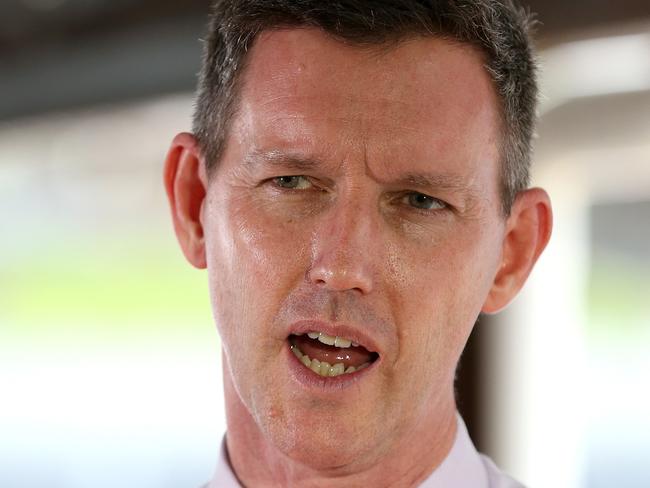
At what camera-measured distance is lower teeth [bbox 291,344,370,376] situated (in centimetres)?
149

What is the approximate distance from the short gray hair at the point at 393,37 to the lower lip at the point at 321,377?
0.38m

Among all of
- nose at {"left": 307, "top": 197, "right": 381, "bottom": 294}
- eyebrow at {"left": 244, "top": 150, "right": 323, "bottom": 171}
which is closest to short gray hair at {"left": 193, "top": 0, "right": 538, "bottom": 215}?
eyebrow at {"left": 244, "top": 150, "right": 323, "bottom": 171}

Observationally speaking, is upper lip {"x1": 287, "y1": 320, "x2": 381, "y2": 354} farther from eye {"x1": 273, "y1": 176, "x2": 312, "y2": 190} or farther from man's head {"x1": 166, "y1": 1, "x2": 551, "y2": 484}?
eye {"x1": 273, "y1": 176, "x2": 312, "y2": 190}

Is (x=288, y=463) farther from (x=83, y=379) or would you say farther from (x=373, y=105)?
(x=83, y=379)

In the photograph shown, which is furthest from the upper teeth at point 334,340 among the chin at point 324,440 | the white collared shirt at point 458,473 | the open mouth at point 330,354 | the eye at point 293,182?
the white collared shirt at point 458,473

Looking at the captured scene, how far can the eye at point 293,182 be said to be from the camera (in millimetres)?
1554

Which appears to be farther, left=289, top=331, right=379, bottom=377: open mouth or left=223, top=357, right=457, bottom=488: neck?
left=223, top=357, right=457, bottom=488: neck

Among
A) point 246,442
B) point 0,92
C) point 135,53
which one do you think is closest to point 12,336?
point 0,92

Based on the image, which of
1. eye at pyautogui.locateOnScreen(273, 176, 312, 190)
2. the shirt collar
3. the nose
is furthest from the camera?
the shirt collar

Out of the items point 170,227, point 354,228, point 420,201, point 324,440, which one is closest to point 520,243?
point 420,201

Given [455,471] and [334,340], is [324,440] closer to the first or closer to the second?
[334,340]

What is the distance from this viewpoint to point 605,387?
11.1 ft

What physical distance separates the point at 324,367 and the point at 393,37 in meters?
0.51

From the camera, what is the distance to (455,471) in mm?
1712
